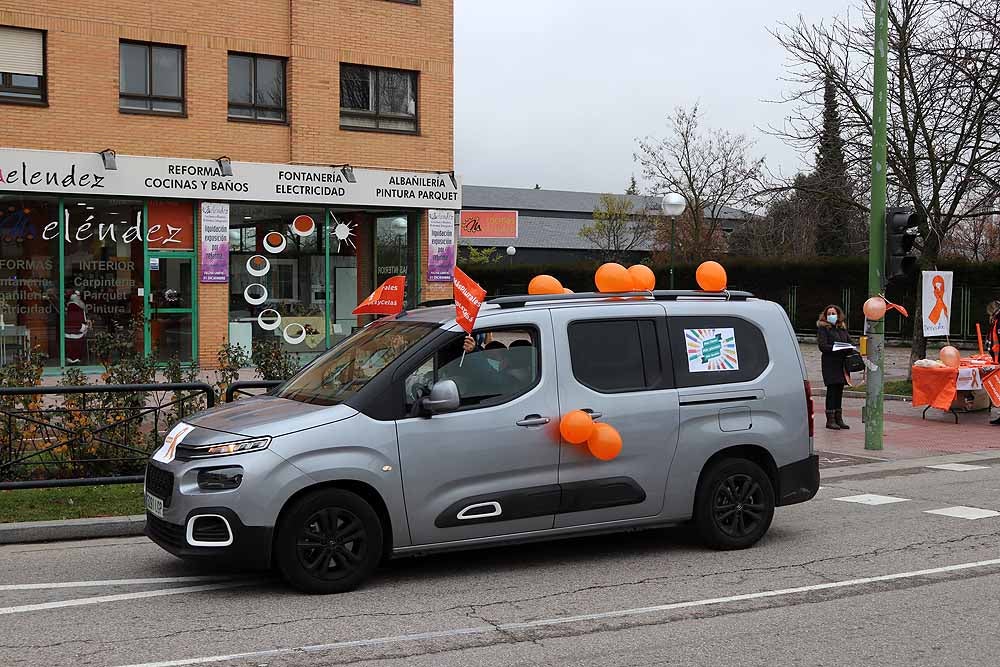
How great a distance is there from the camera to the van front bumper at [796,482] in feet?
27.3

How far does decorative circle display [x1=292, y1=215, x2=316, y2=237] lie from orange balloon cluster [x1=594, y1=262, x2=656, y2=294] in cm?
1626

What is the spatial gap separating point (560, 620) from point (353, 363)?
2.40 metres

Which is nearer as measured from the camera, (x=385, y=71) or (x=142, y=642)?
(x=142, y=642)

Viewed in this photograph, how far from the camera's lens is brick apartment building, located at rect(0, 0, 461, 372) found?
21141 mm

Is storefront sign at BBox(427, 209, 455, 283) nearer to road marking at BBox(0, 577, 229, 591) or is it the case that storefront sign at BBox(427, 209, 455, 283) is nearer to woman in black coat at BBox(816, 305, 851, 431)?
woman in black coat at BBox(816, 305, 851, 431)

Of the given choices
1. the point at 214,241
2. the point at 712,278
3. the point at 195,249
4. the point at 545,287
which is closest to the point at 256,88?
the point at 214,241

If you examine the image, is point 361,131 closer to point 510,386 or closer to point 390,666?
point 510,386

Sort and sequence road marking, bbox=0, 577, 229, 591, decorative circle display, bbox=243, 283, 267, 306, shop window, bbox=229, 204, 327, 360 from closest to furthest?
road marking, bbox=0, 577, 229, 591 < shop window, bbox=229, 204, 327, 360 < decorative circle display, bbox=243, 283, 267, 306

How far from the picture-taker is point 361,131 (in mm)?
24047

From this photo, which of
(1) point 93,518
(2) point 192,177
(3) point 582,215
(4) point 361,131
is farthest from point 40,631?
(3) point 582,215

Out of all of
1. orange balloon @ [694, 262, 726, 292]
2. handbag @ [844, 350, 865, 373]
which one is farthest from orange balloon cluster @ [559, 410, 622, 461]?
handbag @ [844, 350, 865, 373]

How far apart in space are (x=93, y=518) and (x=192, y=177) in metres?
14.2

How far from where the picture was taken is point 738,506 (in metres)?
8.17

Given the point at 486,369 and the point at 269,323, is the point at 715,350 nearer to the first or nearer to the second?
the point at 486,369
